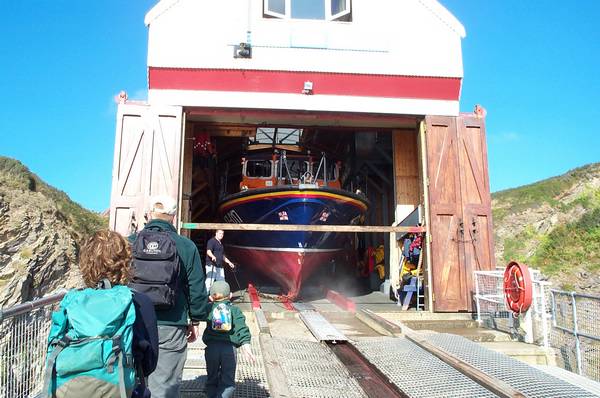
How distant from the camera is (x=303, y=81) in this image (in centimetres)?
796

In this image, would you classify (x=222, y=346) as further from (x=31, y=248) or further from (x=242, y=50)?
(x=31, y=248)

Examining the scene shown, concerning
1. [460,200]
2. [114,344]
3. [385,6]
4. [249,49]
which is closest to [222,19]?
[249,49]

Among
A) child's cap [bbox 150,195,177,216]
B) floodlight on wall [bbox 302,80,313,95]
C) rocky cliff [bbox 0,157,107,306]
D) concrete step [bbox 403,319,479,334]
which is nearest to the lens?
child's cap [bbox 150,195,177,216]

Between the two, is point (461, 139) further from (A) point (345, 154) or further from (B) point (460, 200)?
(A) point (345, 154)

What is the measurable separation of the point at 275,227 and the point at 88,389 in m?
6.44

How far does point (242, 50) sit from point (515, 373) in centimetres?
651

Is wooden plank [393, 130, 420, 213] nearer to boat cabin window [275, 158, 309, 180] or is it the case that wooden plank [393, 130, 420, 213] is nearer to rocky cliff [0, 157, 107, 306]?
boat cabin window [275, 158, 309, 180]

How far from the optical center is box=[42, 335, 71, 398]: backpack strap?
1602 mm

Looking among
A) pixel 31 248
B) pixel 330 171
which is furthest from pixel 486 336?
pixel 31 248

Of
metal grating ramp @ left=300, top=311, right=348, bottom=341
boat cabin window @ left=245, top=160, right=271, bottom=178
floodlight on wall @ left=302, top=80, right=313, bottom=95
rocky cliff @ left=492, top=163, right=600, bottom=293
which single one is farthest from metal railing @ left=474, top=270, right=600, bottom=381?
rocky cliff @ left=492, top=163, right=600, bottom=293

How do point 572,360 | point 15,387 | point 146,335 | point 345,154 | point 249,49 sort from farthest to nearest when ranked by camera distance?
point 345,154 < point 249,49 < point 572,360 < point 15,387 < point 146,335

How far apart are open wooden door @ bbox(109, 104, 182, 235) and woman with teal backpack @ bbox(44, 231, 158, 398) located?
18.7 ft

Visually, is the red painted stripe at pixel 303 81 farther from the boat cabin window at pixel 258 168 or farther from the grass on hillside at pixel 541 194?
the grass on hillside at pixel 541 194

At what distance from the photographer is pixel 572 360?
7168 millimetres
